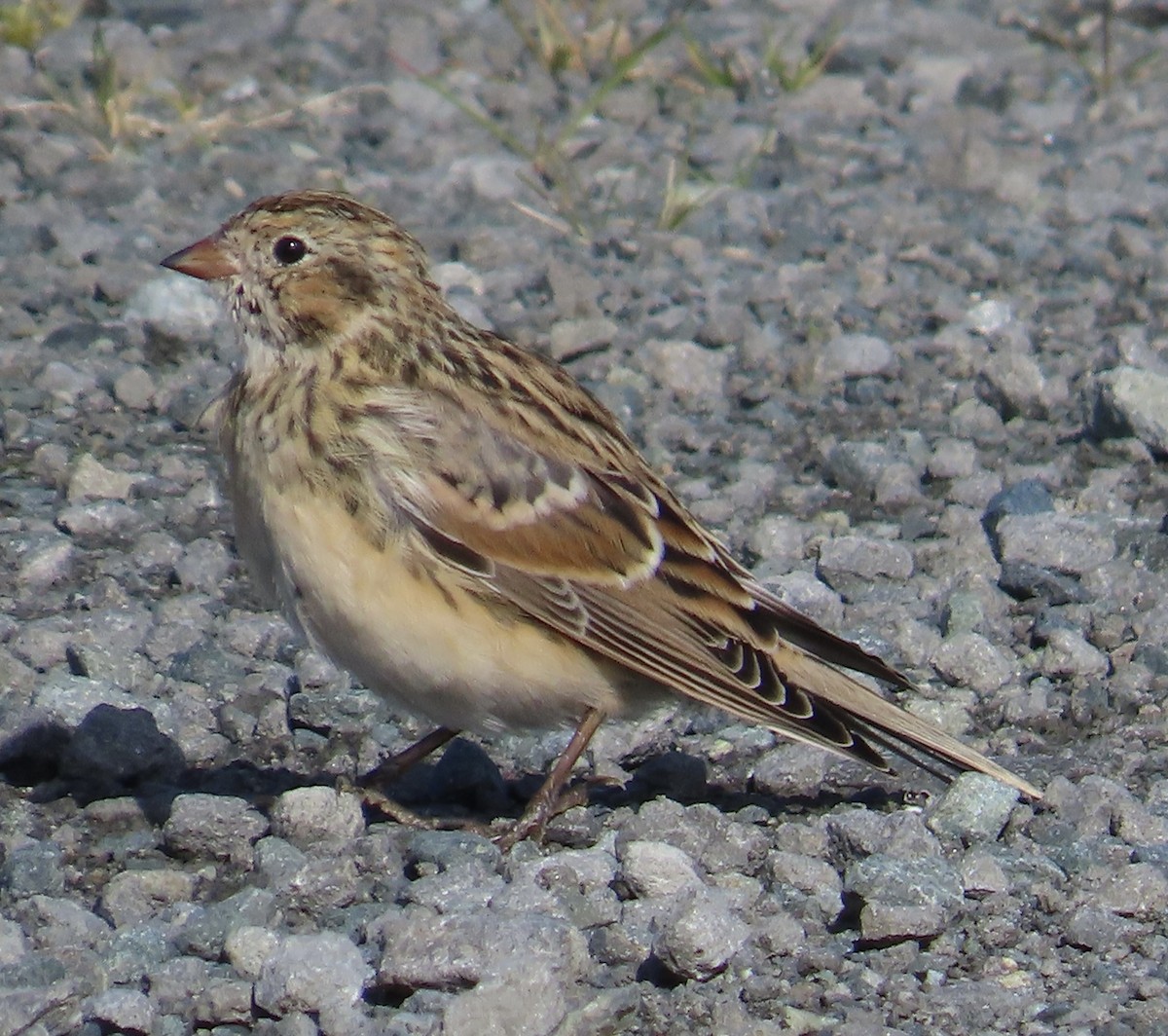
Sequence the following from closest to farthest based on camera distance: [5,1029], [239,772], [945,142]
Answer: [5,1029], [239,772], [945,142]

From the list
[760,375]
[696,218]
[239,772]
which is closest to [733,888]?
[239,772]

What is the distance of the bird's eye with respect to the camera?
5.52m

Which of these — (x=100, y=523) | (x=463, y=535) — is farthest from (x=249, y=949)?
(x=100, y=523)

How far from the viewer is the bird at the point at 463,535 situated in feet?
16.6

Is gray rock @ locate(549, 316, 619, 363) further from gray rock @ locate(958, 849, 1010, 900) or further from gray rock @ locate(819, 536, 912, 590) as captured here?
gray rock @ locate(958, 849, 1010, 900)

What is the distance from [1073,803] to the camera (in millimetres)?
5324

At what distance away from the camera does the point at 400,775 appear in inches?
221

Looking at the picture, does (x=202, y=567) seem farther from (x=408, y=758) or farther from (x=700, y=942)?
(x=700, y=942)

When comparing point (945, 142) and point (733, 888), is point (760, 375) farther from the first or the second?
point (733, 888)

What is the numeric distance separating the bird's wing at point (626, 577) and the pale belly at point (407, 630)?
79 mm

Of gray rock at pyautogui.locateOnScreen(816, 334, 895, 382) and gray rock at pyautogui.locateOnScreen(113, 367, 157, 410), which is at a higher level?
gray rock at pyautogui.locateOnScreen(816, 334, 895, 382)

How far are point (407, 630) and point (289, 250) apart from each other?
108 cm

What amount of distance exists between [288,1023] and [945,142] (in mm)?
6152

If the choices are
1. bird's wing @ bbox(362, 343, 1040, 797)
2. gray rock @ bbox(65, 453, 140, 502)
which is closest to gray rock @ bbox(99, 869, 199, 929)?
bird's wing @ bbox(362, 343, 1040, 797)
